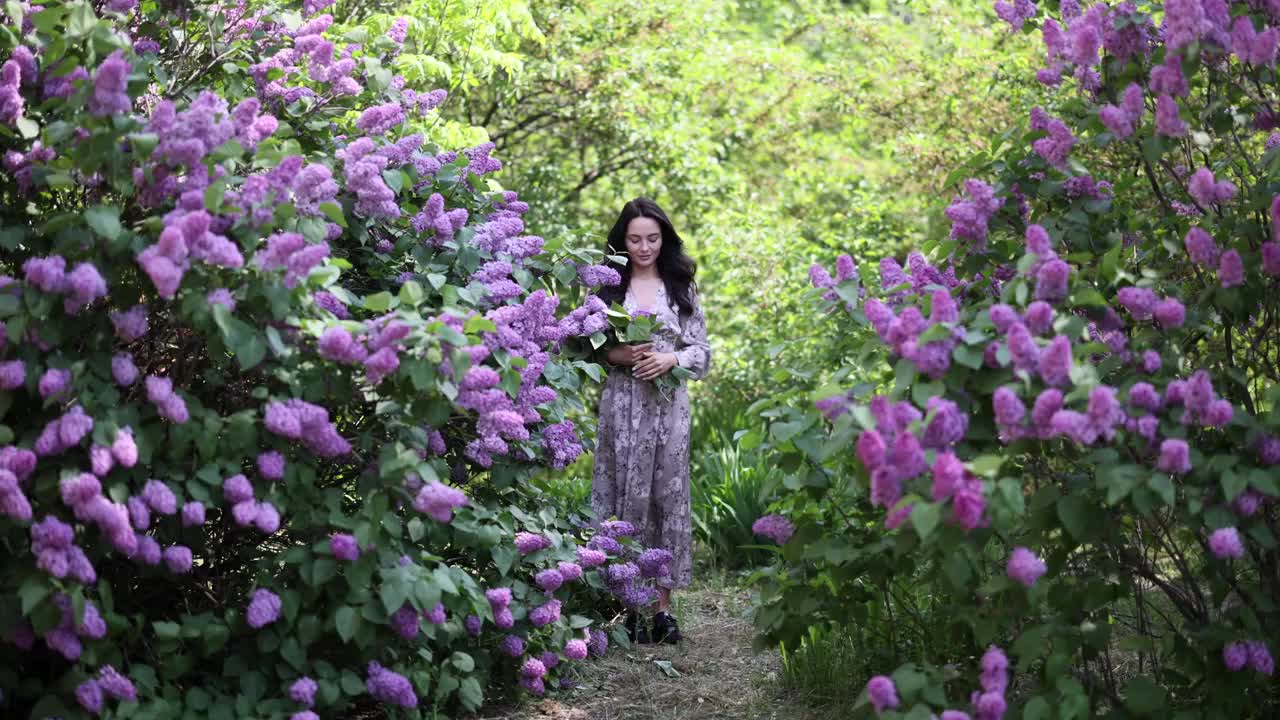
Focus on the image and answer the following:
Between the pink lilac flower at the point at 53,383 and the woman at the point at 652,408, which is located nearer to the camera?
the pink lilac flower at the point at 53,383

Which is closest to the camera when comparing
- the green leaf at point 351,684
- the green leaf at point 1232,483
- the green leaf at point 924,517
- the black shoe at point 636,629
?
the green leaf at point 924,517

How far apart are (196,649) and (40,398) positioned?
78cm

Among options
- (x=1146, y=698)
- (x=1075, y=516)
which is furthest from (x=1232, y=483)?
(x=1146, y=698)

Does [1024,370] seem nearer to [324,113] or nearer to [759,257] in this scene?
[324,113]

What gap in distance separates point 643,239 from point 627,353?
48 cm

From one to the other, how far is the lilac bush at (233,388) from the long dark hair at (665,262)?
114 cm

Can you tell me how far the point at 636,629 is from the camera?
15.9 feet

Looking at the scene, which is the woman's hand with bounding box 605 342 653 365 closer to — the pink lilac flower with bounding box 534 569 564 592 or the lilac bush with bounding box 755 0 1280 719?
the pink lilac flower with bounding box 534 569 564 592

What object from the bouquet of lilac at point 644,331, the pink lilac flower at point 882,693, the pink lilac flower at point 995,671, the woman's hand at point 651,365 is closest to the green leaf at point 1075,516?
the pink lilac flower at point 995,671

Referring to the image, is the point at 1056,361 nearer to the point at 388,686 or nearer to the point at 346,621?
the point at 346,621

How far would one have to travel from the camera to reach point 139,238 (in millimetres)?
2893

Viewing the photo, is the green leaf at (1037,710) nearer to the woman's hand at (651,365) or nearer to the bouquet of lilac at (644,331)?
the bouquet of lilac at (644,331)

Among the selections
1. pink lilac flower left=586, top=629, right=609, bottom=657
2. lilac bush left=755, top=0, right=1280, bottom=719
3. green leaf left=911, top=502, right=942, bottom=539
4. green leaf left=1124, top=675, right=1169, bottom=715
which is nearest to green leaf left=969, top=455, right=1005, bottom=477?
lilac bush left=755, top=0, right=1280, bottom=719

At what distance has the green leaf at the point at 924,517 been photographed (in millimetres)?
2512
